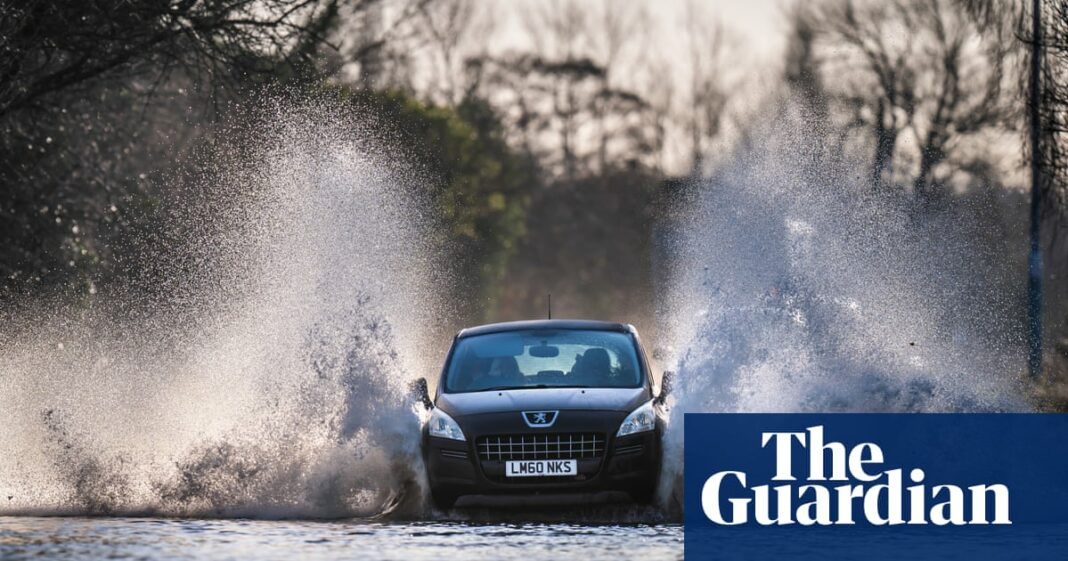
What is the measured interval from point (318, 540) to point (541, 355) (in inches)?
147

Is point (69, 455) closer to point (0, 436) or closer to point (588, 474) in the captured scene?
point (0, 436)

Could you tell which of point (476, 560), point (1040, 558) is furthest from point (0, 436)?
point (1040, 558)

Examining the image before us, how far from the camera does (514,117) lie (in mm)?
64312

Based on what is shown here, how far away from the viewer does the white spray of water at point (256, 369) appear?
13938 mm

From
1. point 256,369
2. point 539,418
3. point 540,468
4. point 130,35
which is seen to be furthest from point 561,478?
point 130,35

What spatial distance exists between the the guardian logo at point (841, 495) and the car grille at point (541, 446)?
0.86 metres

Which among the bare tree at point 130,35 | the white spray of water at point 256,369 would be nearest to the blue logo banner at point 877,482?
the white spray of water at point 256,369

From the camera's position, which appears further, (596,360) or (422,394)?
(596,360)

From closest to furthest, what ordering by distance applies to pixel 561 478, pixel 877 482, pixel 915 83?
pixel 561 478 → pixel 877 482 → pixel 915 83

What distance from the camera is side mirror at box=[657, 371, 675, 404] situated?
1399 cm

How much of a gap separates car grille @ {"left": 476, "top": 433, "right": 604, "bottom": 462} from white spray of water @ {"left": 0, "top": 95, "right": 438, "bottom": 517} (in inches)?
34.2

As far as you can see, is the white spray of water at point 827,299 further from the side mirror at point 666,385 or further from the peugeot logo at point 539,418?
the peugeot logo at point 539,418

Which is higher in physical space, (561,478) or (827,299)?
(827,299)

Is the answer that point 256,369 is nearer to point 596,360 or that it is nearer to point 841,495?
point 596,360
